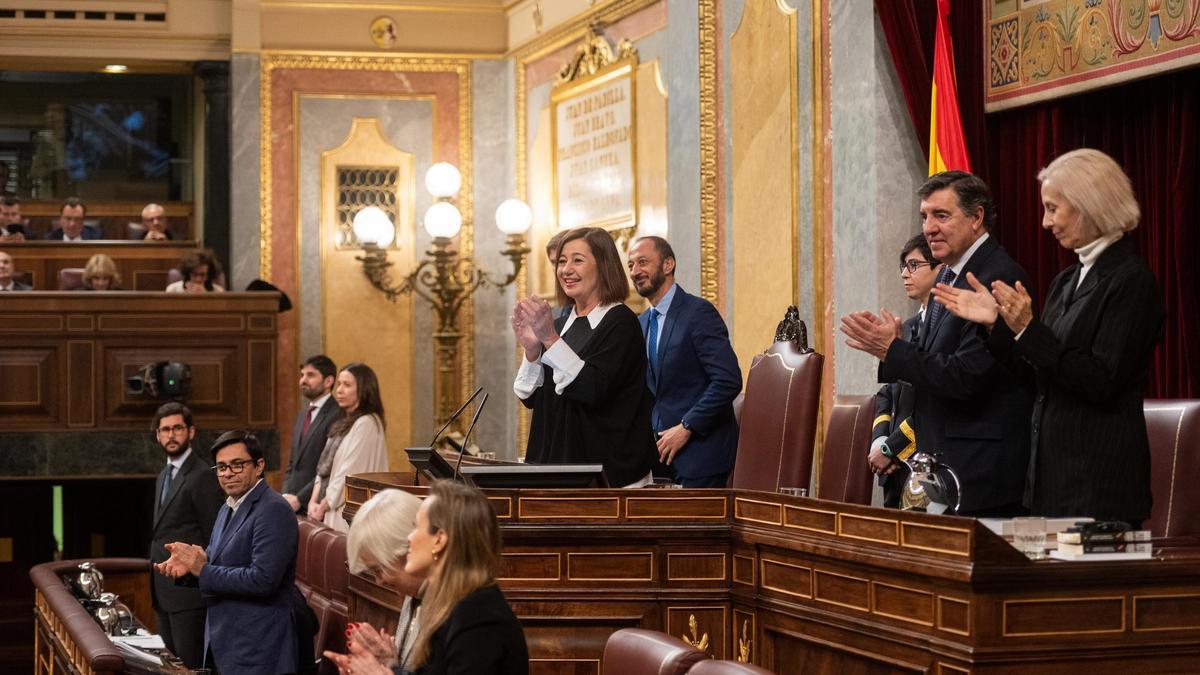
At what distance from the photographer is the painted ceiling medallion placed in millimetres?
11391

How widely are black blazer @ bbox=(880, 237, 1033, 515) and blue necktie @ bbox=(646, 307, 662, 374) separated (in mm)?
1490

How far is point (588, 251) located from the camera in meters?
4.39

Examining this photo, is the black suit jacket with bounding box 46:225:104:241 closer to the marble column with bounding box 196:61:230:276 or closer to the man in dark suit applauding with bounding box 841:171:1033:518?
the marble column with bounding box 196:61:230:276

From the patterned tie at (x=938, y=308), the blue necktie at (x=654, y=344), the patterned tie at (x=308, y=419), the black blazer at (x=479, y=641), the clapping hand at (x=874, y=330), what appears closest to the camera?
the black blazer at (x=479, y=641)

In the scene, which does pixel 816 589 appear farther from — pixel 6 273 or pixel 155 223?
pixel 155 223

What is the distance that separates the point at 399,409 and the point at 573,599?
7.40 m

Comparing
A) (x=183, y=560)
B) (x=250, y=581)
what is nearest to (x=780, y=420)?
(x=250, y=581)

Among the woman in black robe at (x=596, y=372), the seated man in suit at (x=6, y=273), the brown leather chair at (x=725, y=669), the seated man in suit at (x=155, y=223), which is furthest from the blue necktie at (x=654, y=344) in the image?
the seated man in suit at (x=155, y=223)

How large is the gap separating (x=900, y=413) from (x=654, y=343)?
83 centimetres

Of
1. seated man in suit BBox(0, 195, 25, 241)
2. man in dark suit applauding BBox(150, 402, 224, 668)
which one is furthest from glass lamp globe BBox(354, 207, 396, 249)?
man in dark suit applauding BBox(150, 402, 224, 668)

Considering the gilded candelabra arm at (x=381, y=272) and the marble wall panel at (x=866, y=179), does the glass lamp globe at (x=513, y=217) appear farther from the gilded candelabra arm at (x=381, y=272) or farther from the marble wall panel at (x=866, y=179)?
the marble wall panel at (x=866, y=179)

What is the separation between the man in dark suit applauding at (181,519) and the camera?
19.0 feet

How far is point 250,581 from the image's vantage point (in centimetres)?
473

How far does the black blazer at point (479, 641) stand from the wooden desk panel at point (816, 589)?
934mm
